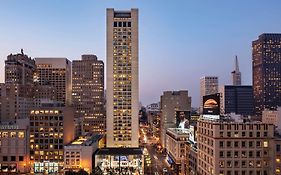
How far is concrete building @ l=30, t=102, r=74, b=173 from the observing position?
163125 millimetres

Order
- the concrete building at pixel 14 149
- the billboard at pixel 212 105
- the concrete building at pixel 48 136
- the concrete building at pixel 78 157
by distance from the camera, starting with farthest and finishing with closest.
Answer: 1. the concrete building at pixel 48 136
2. the concrete building at pixel 14 149
3. the concrete building at pixel 78 157
4. the billboard at pixel 212 105

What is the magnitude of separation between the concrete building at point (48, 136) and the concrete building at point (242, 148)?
88.5 metres

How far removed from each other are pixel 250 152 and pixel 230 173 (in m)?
8.85

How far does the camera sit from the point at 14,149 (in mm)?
157250

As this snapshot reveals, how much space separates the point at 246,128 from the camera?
10100 centimetres

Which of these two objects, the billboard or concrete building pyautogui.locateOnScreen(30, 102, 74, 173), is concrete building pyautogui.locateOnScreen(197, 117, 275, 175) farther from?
concrete building pyautogui.locateOnScreen(30, 102, 74, 173)

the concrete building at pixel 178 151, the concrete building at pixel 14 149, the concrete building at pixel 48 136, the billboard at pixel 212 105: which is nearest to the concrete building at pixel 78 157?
the concrete building at pixel 48 136

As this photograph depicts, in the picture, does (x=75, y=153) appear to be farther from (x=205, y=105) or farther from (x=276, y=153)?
(x=276, y=153)

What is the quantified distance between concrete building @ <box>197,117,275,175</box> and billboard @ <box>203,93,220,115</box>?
9.45m

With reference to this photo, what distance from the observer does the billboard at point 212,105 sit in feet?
361

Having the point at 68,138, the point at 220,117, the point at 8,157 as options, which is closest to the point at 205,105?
the point at 220,117

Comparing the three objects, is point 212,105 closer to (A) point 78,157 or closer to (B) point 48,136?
(A) point 78,157

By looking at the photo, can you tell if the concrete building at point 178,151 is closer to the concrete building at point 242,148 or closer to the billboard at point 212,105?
the billboard at point 212,105

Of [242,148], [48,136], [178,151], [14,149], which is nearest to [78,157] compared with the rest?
[48,136]
